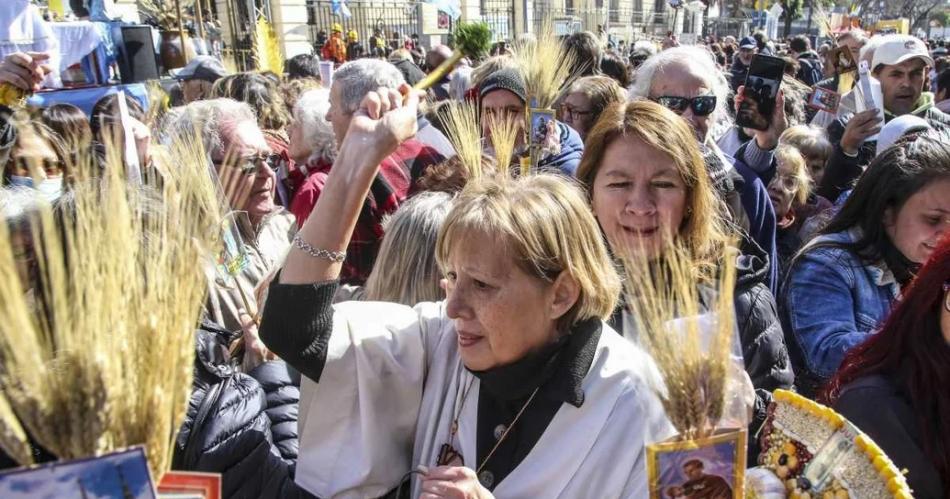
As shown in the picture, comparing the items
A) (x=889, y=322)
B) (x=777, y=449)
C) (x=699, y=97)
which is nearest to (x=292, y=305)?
(x=777, y=449)

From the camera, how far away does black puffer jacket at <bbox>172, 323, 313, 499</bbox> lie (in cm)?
153

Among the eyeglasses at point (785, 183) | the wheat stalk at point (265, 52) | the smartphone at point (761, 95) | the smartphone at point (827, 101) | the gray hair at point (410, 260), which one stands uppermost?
the wheat stalk at point (265, 52)

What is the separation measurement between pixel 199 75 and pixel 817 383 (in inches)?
228

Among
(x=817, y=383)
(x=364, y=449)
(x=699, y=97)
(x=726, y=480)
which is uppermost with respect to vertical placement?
(x=699, y=97)

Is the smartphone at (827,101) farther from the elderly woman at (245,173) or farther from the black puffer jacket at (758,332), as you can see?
the elderly woman at (245,173)

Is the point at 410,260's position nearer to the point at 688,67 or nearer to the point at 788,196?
the point at 688,67

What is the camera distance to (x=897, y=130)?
3234 mm

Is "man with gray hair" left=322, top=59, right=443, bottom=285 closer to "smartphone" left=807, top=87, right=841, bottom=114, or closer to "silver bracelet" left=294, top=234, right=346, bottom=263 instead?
"silver bracelet" left=294, top=234, right=346, bottom=263

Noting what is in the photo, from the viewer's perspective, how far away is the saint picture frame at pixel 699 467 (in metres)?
0.85

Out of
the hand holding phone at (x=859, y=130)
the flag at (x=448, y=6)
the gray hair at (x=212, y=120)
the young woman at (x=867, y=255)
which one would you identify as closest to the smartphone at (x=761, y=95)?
the hand holding phone at (x=859, y=130)

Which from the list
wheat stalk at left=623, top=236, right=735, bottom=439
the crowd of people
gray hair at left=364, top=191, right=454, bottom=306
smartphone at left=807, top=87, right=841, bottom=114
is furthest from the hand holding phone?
wheat stalk at left=623, top=236, right=735, bottom=439

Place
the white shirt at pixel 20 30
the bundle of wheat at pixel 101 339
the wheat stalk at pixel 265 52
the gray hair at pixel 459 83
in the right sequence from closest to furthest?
1. the bundle of wheat at pixel 101 339
2. the white shirt at pixel 20 30
3. the gray hair at pixel 459 83
4. the wheat stalk at pixel 265 52

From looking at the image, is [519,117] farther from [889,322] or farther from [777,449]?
[777,449]

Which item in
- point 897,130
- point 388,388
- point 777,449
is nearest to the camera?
point 777,449
